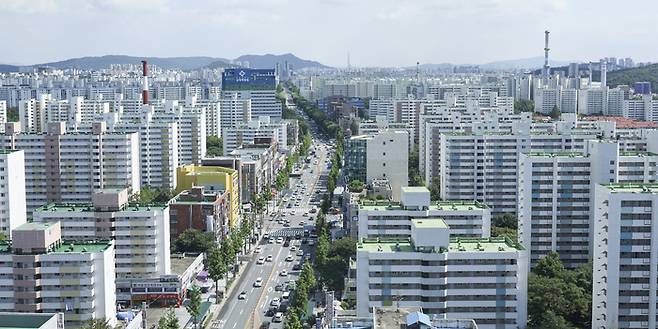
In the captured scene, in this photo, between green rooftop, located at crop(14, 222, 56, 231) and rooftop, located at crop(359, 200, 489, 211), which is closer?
green rooftop, located at crop(14, 222, 56, 231)

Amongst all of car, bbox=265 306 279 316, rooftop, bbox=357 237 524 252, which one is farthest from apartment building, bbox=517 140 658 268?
car, bbox=265 306 279 316

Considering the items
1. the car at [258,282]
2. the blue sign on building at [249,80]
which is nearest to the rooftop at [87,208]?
the car at [258,282]

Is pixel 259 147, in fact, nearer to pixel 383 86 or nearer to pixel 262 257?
pixel 262 257

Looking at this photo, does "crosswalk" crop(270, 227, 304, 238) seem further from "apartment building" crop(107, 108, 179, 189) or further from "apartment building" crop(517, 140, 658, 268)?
"apartment building" crop(517, 140, 658, 268)

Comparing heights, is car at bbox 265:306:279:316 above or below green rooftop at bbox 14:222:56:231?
below

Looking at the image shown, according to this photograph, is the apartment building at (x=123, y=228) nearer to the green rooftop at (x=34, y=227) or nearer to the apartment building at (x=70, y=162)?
the green rooftop at (x=34, y=227)

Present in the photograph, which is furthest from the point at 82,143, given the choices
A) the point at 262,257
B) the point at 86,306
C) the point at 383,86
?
the point at 383,86
